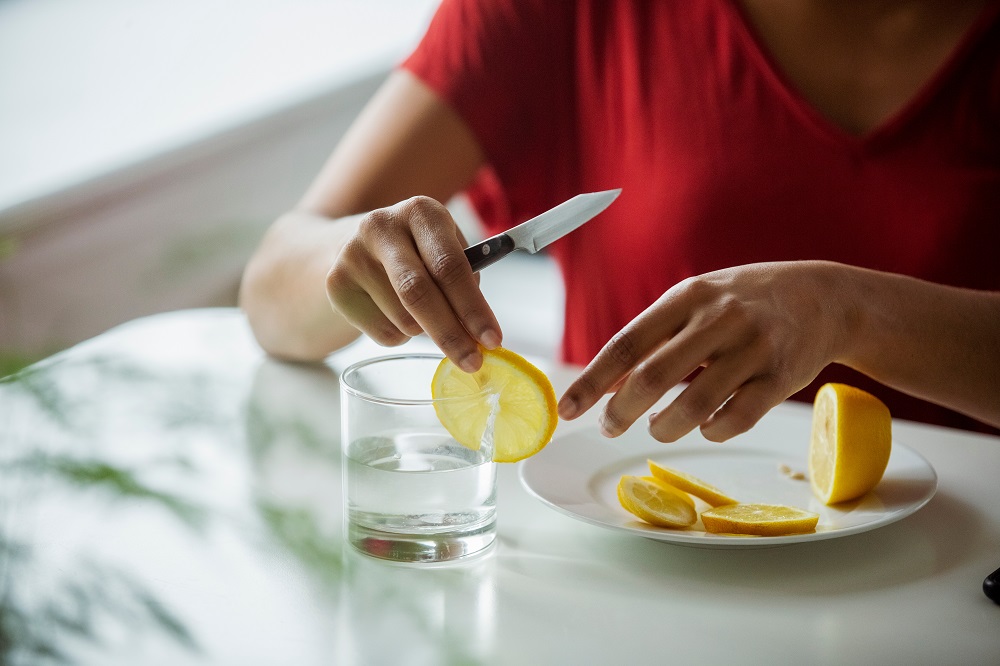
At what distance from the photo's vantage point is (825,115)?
1.27 metres

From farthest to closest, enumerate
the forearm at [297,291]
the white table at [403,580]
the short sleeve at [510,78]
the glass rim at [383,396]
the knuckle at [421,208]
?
1. the short sleeve at [510,78]
2. the forearm at [297,291]
3. the knuckle at [421,208]
4. the glass rim at [383,396]
5. the white table at [403,580]

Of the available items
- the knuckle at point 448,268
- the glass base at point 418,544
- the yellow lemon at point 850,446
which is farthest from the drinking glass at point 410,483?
the yellow lemon at point 850,446

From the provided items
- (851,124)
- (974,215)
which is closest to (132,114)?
(851,124)

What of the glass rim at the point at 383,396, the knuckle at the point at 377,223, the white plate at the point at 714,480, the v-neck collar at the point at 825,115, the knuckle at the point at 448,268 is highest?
the v-neck collar at the point at 825,115

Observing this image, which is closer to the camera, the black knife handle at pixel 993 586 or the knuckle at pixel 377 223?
the black knife handle at pixel 993 586

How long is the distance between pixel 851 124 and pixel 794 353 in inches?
22.7

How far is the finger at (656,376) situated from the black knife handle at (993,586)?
26 cm

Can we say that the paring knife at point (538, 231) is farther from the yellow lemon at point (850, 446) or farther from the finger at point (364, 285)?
the yellow lemon at point (850, 446)

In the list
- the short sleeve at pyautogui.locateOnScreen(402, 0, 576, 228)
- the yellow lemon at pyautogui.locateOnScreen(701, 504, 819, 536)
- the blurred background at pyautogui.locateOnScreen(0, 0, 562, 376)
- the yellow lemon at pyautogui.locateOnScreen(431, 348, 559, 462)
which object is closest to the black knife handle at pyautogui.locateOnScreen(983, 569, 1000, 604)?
the yellow lemon at pyautogui.locateOnScreen(701, 504, 819, 536)

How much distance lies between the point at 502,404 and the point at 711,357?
17 cm

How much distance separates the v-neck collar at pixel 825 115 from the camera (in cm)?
121

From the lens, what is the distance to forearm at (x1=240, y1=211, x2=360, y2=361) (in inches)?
44.8

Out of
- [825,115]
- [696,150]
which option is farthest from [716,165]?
[825,115]

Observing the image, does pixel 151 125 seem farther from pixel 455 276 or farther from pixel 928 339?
pixel 928 339
